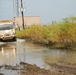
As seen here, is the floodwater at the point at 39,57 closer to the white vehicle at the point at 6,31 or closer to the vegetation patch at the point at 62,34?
the vegetation patch at the point at 62,34

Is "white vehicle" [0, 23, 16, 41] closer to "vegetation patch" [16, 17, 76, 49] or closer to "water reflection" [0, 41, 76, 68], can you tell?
"vegetation patch" [16, 17, 76, 49]

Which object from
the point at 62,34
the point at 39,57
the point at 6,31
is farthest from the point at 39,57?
the point at 6,31

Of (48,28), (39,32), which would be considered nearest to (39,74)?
(48,28)

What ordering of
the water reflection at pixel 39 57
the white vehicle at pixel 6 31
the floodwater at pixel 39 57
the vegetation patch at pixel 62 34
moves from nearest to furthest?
the floodwater at pixel 39 57
the water reflection at pixel 39 57
the vegetation patch at pixel 62 34
the white vehicle at pixel 6 31

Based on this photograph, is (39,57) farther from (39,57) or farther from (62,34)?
(62,34)

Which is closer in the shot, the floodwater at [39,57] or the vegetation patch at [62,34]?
the floodwater at [39,57]

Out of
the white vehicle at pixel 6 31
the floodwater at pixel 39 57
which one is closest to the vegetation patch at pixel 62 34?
the floodwater at pixel 39 57

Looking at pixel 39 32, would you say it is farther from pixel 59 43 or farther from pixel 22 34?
pixel 22 34

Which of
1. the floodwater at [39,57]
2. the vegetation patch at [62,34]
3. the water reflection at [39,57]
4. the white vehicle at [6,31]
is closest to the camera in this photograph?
the floodwater at [39,57]

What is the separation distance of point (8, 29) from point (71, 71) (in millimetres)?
28127

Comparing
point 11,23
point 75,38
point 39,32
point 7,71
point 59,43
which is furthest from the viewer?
point 11,23

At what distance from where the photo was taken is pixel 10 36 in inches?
1633

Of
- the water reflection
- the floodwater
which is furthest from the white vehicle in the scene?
the water reflection

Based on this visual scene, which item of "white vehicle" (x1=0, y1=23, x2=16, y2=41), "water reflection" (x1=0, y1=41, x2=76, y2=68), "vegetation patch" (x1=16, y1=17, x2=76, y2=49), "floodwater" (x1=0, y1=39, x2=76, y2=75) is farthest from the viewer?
"white vehicle" (x1=0, y1=23, x2=16, y2=41)
